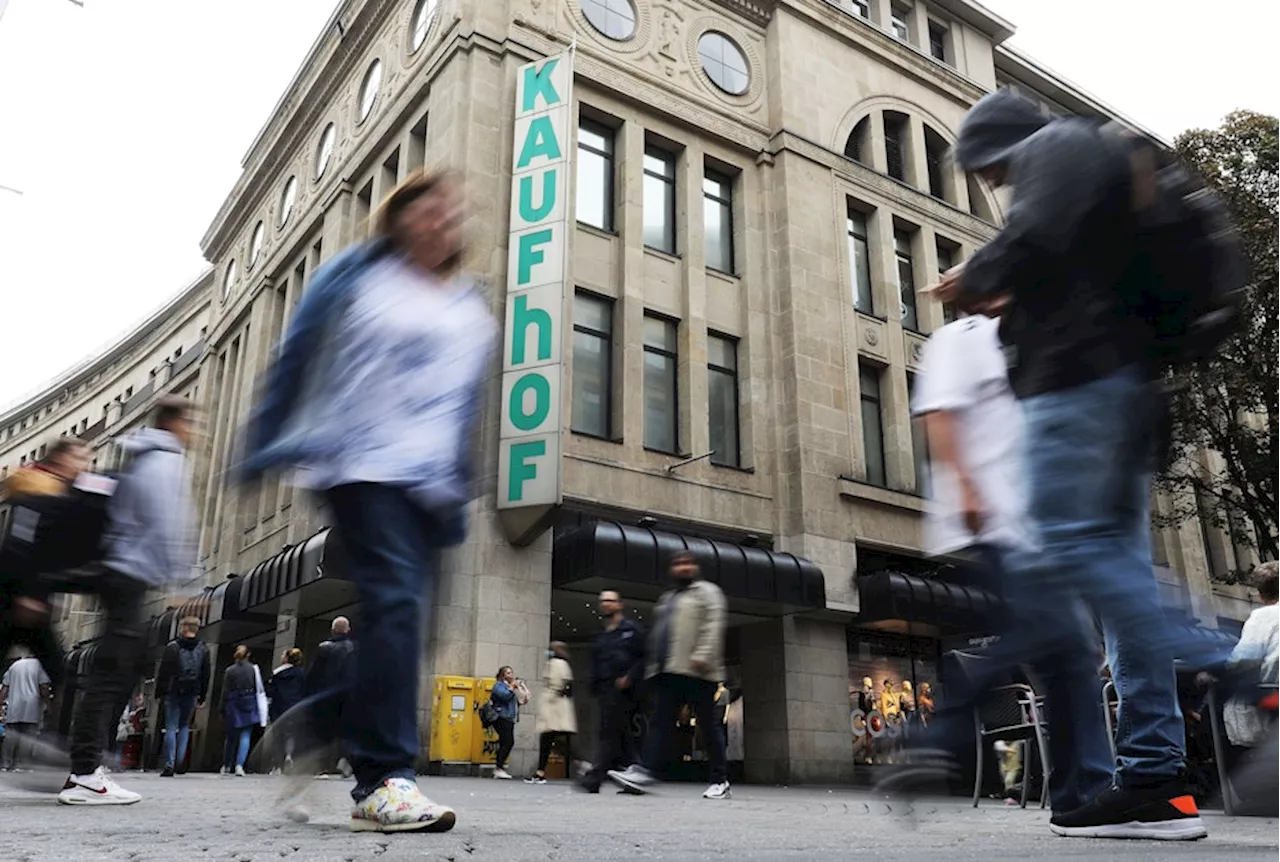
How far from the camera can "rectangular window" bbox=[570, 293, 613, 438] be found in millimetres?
17859

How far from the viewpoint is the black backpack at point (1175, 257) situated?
2844 millimetres

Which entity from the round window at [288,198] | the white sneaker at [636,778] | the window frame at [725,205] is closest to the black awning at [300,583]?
the white sneaker at [636,778]

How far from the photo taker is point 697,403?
1886 centimetres

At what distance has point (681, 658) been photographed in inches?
316

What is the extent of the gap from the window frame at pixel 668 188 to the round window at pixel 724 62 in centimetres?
219

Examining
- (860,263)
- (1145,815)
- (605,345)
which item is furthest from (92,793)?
(860,263)

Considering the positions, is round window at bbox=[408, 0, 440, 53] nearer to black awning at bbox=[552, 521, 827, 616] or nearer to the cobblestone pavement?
black awning at bbox=[552, 521, 827, 616]

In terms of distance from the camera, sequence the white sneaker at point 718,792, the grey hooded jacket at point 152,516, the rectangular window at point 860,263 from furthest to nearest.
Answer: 1. the rectangular window at point 860,263
2. the white sneaker at point 718,792
3. the grey hooded jacket at point 152,516

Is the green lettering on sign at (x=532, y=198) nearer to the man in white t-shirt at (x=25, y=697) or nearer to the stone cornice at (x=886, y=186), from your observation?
the stone cornice at (x=886, y=186)

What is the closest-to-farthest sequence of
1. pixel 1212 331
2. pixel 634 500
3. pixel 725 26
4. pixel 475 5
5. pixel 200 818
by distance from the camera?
pixel 1212 331
pixel 200 818
pixel 634 500
pixel 475 5
pixel 725 26

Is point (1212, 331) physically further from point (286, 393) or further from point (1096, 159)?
point (286, 393)

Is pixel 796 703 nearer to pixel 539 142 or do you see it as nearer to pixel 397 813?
pixel 539 142

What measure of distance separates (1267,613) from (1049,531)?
3076 millimetres

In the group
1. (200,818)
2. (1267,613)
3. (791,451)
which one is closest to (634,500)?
(791,451)
